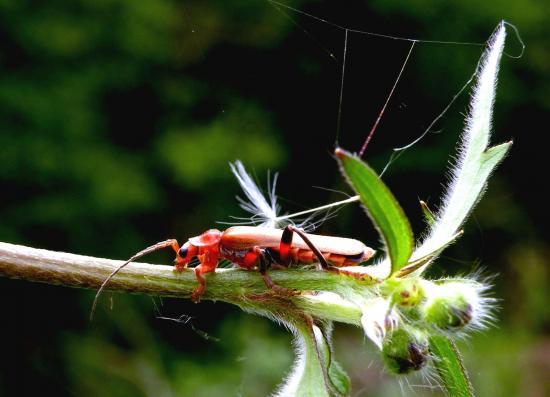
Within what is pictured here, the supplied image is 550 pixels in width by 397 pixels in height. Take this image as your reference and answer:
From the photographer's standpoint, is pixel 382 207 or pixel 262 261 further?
pixel 262 261

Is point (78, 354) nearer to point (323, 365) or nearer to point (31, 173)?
point (31, 173)

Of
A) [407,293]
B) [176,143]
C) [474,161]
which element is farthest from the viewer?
[176,143]

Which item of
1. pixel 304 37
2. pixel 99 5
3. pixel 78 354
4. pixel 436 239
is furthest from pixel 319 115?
pixel 436 239

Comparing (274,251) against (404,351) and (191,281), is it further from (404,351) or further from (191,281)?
(404,351)

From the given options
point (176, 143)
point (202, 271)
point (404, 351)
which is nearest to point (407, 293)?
point (404, 351)

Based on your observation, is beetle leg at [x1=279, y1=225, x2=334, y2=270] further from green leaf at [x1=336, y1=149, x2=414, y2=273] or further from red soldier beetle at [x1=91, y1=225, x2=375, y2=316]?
green leaf at [x1=336, y1=149, x2=414, y2=273]

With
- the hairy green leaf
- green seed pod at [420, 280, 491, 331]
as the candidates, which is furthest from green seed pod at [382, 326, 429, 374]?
the hairy green leaf
